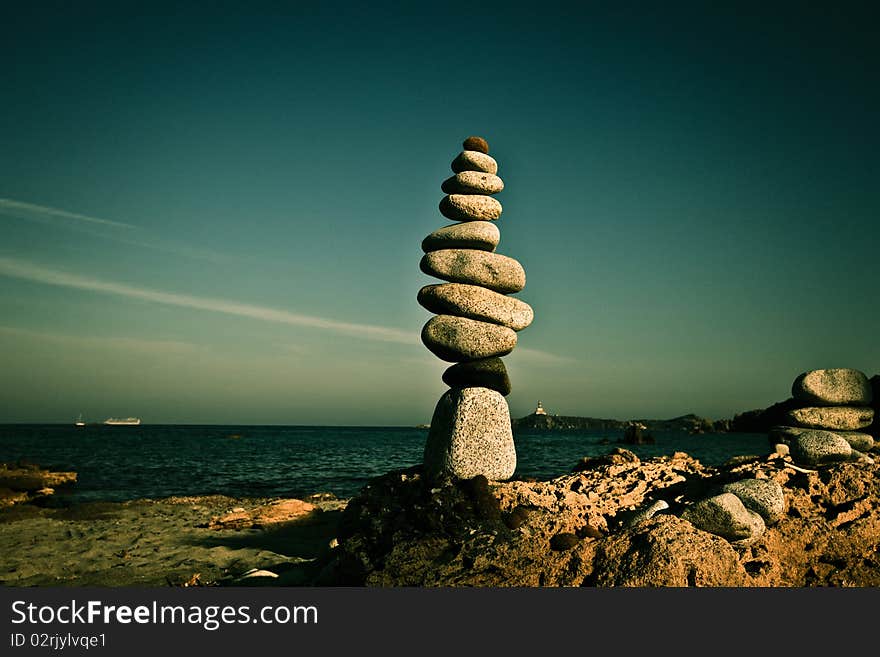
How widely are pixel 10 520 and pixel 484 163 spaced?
44.4ft

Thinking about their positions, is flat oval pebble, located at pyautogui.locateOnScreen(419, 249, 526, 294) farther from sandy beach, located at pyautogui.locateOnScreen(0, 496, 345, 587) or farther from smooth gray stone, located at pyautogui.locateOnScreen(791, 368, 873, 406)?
smooth gray stone, located at pyautogui.locateOnScreen(791, 368, 873, 406)

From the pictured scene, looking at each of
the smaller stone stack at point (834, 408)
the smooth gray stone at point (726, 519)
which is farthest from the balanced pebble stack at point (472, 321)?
the smaller stone stack at point (834, 408)

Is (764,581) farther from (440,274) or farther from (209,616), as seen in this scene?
(440,274)

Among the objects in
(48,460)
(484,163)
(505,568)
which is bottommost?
(48,460)

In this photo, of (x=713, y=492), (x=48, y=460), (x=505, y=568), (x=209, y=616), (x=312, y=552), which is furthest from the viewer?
(x=48, y=460)

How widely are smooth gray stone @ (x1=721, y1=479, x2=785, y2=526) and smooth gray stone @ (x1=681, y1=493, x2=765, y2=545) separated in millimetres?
347

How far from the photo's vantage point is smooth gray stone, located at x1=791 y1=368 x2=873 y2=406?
38.4 feet

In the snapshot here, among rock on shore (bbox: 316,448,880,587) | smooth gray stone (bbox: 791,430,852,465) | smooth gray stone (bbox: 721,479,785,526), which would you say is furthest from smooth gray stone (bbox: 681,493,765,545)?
smooth gray stone (bbox: 791,430,852,465)

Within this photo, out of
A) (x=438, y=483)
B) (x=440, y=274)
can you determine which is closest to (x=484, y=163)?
(x=440, y=274)

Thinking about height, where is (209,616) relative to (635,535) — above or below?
below

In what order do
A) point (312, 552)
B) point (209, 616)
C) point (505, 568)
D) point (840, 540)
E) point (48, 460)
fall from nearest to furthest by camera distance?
1. point (209, 616)
2. point (505, 568)
3. point (840, 540)
4. point (312, 552)
5. point (48, 460)

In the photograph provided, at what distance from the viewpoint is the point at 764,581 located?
568cm

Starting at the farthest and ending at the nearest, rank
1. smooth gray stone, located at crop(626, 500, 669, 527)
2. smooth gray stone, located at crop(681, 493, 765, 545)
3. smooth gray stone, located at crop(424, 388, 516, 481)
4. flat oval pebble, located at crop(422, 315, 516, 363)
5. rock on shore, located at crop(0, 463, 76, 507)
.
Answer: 1. rock on shore, located at crop(0, 463, 76, 507)
2. flat oval pebble, located at crop(422, 315, 516, 363)
3. smooth gray stone, located at crop(424, 388, 516, 481)
4. smooth gray stone, located at crop(626, 500, 669, 527)
5. smooth gray stone, located at crop(681, 493, 765, 545)

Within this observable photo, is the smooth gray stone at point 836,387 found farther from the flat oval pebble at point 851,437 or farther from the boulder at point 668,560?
the boulder at point 668,560
